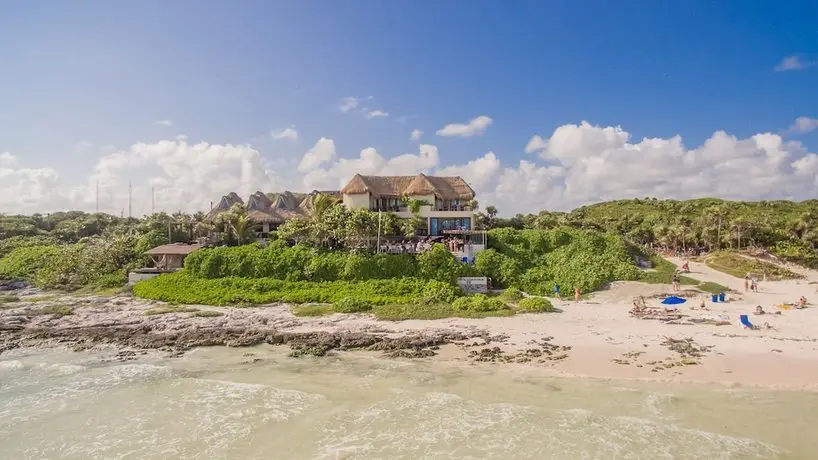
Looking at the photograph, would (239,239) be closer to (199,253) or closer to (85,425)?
(199,253)

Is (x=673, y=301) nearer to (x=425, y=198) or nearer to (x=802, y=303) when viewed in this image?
(x=802, y=303)

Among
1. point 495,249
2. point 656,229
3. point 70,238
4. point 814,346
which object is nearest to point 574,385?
point 814,346

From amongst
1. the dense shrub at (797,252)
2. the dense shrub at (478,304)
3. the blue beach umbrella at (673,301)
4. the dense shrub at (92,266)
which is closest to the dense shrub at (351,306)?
the dense shrub at (478,304)

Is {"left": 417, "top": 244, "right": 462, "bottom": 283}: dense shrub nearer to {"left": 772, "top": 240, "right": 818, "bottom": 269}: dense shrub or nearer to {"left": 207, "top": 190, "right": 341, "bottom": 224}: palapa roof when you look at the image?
{"left": 207, "top": 190, "right": 341, "bottom": 224}: palapa roof

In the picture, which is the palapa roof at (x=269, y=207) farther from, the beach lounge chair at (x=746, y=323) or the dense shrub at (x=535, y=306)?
the beach lounge chair at (x=746, y=323)

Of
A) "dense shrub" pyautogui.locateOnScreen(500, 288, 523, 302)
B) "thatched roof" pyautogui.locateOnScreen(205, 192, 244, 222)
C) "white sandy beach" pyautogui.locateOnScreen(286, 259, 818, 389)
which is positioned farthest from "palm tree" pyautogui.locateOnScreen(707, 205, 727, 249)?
"thatched roof" pyautogui.locateOnScreen(205, 192, 244, 222)
